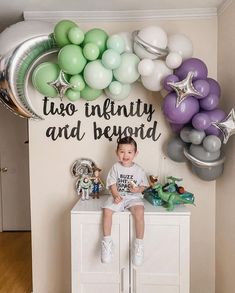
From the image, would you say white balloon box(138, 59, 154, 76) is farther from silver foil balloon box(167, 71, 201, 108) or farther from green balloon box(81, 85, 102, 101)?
green balloon box(81, 85, 102, 101)

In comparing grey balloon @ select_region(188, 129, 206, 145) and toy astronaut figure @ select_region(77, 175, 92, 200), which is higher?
grey balloon @ select_region(188, 129, 206, 145)

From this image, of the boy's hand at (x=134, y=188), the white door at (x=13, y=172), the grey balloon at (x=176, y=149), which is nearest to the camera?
the boy's hand at (x=134, y=188)

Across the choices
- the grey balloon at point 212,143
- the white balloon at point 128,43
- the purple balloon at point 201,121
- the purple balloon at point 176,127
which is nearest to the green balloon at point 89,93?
the white balloon at point 128,43

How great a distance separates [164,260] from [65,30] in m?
1.53

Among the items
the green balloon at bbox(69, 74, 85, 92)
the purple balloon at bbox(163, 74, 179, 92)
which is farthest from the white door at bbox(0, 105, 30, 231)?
the purple balloon at bbox(163, 74, 179, 92)

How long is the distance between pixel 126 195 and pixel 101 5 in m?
1.29

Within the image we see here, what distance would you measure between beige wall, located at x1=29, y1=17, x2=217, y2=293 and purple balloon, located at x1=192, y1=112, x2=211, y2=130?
455 millimetres

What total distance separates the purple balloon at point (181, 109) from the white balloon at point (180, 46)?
0.90 ft

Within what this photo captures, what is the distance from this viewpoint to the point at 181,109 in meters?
1.84

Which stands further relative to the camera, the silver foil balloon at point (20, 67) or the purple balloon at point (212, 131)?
the silver foil balloon at point (20, 67)

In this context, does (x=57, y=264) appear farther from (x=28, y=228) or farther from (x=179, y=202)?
(x=28, y=228)

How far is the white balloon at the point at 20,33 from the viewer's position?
197cm

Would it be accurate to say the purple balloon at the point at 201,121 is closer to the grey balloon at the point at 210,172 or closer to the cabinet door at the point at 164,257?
the grey balloon at the point at 210,172

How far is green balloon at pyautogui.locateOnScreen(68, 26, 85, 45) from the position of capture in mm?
1840
